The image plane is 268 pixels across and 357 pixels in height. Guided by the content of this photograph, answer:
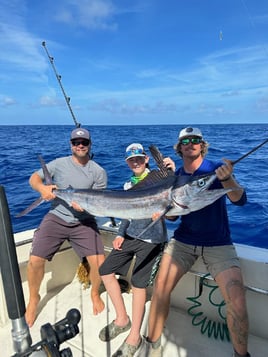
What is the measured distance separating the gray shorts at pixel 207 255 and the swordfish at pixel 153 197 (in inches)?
12.2

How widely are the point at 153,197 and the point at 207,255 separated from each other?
1.79 feet

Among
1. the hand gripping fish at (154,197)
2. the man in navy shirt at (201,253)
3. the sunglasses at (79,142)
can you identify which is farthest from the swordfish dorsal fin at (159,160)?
the sunglasses at (79,142)

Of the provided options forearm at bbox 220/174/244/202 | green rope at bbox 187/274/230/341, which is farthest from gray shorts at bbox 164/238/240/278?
forearm at bbox 220/174/244/202

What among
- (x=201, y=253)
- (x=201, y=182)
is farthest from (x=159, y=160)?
(x=201, y=253)

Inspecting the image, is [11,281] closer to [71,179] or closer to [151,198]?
[151,198]

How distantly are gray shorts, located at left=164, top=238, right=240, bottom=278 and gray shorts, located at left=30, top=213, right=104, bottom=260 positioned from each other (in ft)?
2.33

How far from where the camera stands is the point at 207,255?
7.14ft

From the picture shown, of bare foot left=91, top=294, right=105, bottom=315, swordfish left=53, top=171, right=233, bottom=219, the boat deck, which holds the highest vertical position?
swordfish left=53, top=171, right=233, bottom=219

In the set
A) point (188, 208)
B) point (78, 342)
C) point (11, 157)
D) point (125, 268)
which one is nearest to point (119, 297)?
point (125, 268)

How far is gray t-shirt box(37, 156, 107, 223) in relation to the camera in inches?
108

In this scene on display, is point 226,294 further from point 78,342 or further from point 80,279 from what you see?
point 80,279

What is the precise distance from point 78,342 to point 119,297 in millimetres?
441

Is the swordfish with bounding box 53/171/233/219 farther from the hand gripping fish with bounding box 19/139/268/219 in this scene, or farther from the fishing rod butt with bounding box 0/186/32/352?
the fishing rod butt with bounding box 0/186/32/352

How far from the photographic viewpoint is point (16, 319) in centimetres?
104
